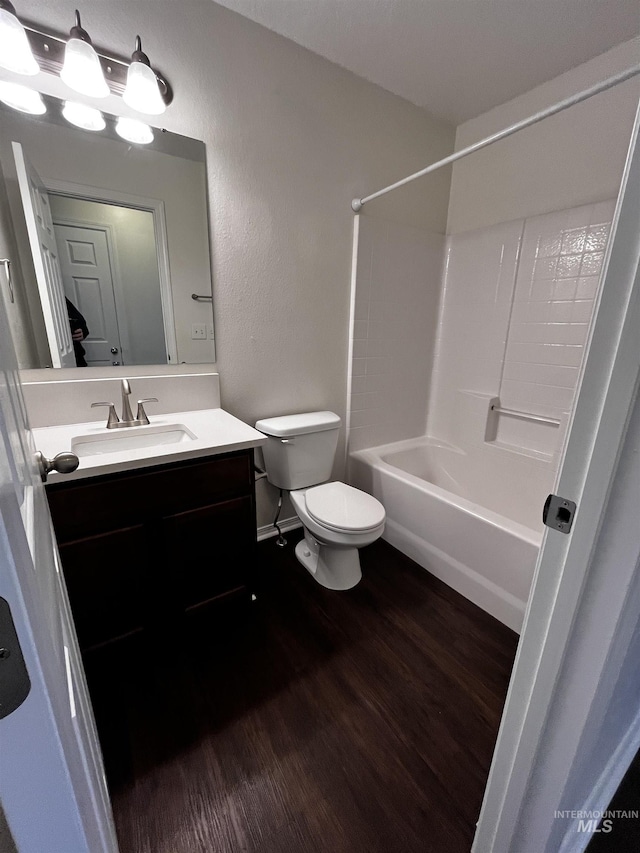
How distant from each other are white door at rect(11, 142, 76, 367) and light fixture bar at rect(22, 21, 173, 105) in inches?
11.2

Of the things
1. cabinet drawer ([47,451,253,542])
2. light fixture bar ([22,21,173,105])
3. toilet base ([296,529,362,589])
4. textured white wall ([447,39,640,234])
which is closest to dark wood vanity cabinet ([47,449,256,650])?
cabinet drawer ([47,451,253,542])

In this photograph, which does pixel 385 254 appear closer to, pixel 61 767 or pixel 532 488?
pixel 532 488

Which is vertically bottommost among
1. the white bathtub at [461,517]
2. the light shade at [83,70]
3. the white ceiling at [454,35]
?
the white bathtub at [461,517]

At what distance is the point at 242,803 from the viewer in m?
0.98

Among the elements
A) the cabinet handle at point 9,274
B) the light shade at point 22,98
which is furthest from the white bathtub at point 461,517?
the light shade at point 22,98

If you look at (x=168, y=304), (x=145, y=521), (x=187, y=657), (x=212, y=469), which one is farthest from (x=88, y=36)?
(x=187, y=657)

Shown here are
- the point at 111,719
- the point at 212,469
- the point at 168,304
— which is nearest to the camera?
the point at 111,719

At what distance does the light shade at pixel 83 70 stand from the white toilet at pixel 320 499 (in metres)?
1.36

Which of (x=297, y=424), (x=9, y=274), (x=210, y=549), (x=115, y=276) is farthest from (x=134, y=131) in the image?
(x=210, y=549)

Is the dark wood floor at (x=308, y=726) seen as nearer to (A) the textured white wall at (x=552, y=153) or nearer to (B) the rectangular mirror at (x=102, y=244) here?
(B) the rectangular mirror at (x=102, y=244)

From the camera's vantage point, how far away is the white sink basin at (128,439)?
1331 mm

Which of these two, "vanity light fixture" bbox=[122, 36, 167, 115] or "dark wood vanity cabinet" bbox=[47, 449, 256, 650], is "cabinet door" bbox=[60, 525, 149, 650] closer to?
"dark wood vanity cabinet" bbox=[47, 449, 256, 650]

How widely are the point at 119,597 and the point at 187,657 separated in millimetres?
384

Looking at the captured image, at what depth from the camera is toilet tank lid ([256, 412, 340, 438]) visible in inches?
69.0
